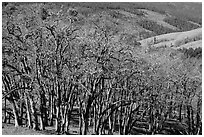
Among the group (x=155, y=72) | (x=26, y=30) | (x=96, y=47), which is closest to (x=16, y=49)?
(x=26, y=30)

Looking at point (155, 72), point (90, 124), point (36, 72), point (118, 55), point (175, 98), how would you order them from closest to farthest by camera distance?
point (36, 72) → point (118, 55) → point (155, 72) → point (175, 98) → point (90, 124)

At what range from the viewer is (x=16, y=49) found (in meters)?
23.1

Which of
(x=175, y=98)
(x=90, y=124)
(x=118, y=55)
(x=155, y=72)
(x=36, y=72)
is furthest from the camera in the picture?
(x=90, y=124)

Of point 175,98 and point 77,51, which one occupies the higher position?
point 77,51

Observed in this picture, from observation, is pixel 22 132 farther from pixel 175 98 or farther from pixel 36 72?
pixel 175 98

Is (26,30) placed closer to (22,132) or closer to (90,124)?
(22,132)

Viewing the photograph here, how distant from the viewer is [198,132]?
3475 centimetres

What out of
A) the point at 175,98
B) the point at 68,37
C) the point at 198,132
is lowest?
the point at 198,132

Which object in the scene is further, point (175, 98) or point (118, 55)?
point (175, 98)

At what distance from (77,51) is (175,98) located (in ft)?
45.3

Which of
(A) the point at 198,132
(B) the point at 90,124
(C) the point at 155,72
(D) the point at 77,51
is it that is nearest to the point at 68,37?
(D) the point at 77,51

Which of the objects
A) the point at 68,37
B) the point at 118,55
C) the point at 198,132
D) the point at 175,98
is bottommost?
the point at 198,132

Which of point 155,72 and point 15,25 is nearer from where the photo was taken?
point 15,25

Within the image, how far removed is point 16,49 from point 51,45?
2650mm
